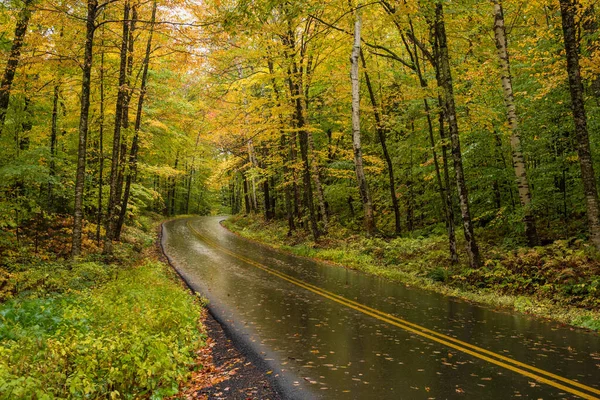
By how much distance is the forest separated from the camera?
9836 millimetres

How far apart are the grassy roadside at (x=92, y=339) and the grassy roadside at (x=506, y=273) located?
7.89 metres

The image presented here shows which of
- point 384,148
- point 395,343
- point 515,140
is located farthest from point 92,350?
point 384,148

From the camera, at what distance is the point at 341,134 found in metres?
24.2

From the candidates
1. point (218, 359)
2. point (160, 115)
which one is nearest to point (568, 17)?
point (218, 359)

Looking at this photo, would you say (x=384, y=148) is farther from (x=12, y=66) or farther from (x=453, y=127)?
(x=12, y=66)

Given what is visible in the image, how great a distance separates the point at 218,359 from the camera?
21.6 ft

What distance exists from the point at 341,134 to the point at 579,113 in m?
15.2

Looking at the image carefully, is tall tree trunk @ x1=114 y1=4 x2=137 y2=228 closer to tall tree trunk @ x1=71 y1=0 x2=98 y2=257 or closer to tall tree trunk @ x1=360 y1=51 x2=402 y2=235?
tall tree trunk @ x1=71 y1=0 x2=98 y2=257

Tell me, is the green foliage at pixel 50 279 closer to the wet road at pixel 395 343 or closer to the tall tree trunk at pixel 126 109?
the wet road at pixel 395 343

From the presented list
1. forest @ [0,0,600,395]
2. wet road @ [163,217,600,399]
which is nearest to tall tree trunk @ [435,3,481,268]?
forest @ [0,0,600,395]

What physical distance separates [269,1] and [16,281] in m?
8.65

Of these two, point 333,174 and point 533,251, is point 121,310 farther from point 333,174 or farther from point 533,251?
point 333,174

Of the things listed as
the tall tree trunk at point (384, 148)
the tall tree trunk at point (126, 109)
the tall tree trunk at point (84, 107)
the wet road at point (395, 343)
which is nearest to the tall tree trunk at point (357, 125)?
the tall tree trunk at point (384, 148)

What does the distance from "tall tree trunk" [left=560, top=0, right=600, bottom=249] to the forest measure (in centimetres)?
4
